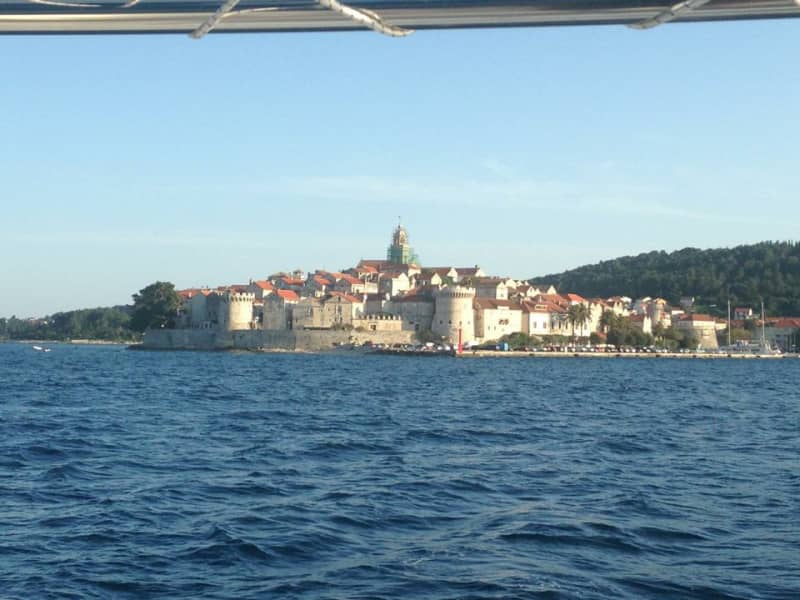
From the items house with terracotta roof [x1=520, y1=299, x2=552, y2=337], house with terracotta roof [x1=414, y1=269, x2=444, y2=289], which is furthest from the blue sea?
house with terracotta roof [x1=414, y1=269, x2=444, y2=289]

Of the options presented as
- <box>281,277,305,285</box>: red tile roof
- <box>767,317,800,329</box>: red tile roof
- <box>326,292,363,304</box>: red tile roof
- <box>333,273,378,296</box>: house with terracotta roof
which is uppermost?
<box>281,277,305,285</box>: red tile roof

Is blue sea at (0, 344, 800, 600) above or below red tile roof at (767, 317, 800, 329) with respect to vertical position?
below

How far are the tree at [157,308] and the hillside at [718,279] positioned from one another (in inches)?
2144

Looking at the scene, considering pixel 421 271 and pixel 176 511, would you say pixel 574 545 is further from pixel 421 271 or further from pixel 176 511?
pixel 421 271

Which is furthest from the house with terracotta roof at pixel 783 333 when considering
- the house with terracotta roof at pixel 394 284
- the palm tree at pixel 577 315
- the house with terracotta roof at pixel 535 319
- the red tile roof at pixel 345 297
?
the red tile roof at pixel 345 297

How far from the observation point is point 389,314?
8219 centimetres

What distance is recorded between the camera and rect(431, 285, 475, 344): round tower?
78.5 metres

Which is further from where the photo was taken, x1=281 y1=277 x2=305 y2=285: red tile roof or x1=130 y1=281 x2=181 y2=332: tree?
x1=281 y1=277 x2=305 y2=285: red tile roof

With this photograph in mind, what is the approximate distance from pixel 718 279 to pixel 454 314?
4953 centimetres

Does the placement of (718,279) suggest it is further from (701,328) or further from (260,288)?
(260,288)

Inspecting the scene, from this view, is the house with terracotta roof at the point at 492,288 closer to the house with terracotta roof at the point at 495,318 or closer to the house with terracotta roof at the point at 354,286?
the house with terracotta roof at the point at 495,318

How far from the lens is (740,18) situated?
3742 millimetres

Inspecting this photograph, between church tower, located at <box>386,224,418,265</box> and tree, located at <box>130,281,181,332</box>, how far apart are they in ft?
84.4

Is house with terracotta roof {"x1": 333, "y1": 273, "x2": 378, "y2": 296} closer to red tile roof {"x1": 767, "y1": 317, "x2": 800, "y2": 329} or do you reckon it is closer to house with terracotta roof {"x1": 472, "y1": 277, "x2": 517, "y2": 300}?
house with terracotta roof {"x1": 472, "y1": 277, "x2": 517, "y2": 300}
